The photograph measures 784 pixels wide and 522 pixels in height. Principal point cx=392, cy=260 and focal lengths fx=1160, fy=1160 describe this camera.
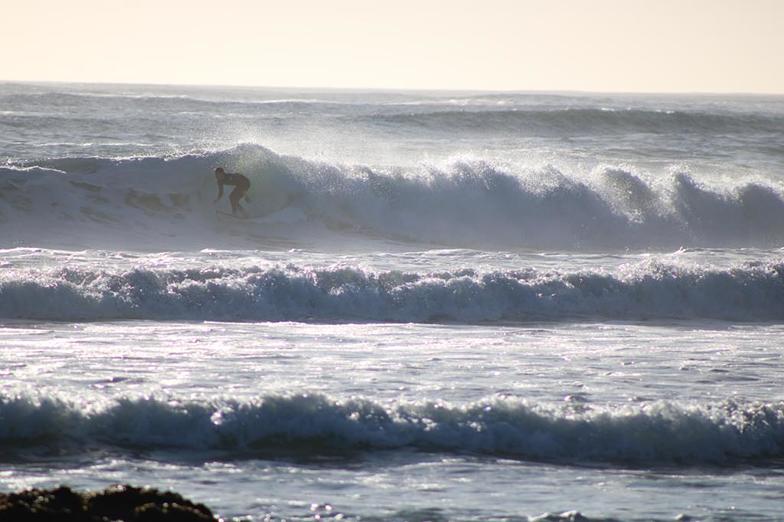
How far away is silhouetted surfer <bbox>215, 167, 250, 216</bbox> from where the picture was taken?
20594 millimetres

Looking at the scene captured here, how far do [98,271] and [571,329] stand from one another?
5.45 metres

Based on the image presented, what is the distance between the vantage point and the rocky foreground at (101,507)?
4.80m

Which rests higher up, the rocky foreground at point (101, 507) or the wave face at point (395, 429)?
the rocky foreground at point (101, 507)

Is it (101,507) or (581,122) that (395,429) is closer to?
→ (101,507)

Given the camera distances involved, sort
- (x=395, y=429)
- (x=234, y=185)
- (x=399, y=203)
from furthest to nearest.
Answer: (x=399, y=203), (x=234, y=185), (x=395, y=429)

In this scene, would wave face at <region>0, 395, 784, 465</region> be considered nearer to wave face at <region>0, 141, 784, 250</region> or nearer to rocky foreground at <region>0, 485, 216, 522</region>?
rocky foreground at <region>0, 485, 216, 522</region>

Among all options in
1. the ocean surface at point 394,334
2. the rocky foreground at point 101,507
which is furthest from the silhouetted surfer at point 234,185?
the rocky foreground at point 101,507

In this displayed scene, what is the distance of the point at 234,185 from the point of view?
21.1 m

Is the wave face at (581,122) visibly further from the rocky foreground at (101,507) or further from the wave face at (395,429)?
the rocky foreground at (101,507)

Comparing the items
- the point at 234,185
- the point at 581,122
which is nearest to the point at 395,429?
the point at 234,185

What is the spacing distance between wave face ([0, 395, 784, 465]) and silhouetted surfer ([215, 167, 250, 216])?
13.0m

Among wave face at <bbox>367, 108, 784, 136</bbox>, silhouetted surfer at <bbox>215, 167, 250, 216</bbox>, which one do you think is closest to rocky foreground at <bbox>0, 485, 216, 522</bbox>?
silhouetted surfer at <bbox>215, 167, 250, 216</bbox>

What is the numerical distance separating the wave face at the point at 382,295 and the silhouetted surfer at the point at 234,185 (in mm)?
6837

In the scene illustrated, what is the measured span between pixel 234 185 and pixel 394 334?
1016 centimetres
